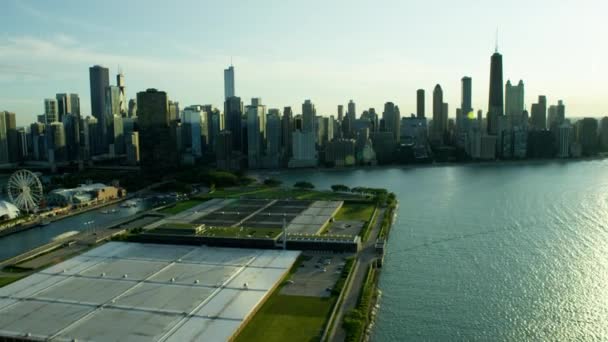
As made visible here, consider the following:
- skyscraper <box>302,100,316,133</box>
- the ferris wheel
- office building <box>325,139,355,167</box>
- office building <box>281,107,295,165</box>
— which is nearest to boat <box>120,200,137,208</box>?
the ferris wheel

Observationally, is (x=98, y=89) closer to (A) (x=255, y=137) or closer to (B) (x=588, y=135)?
(A) (x=255, y=137)

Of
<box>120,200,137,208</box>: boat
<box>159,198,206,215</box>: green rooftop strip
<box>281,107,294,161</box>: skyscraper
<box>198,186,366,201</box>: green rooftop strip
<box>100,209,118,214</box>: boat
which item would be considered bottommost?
<box>100,209,118,214</box>: boat

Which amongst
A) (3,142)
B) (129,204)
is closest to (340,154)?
(129,204)

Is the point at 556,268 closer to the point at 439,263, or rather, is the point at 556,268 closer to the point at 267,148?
the point at 439,263

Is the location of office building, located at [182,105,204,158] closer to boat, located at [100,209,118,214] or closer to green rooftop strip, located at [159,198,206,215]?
green rooftop strip, located at [159,198,206,215]

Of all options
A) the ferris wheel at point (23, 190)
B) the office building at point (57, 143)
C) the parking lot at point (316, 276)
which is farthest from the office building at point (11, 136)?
the parking lot at point (316, 276)

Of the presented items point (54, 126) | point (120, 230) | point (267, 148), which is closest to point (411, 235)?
point (120, 230)
